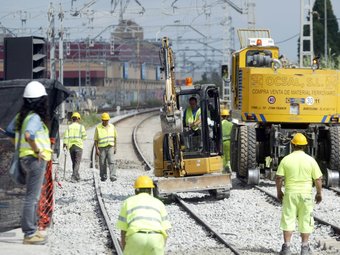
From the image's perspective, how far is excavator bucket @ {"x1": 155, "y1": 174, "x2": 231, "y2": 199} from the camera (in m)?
17.6

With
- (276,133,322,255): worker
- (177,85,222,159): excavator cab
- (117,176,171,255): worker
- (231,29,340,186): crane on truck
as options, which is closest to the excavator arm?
(177,85,222,159): excavator cab

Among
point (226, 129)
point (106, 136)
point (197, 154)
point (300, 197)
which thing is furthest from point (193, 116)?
point (300, 197)

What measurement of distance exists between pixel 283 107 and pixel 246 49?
1.95m

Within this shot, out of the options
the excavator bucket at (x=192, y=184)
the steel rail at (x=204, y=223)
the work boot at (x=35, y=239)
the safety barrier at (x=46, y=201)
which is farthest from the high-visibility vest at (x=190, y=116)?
the work boot at (x=35, y=239)

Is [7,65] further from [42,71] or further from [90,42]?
[90,42]

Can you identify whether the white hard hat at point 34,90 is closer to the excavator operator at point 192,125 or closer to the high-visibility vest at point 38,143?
the high-visibility vest at point 38,143

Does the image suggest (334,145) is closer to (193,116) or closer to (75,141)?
(193,116)

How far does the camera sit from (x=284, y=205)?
466 inches

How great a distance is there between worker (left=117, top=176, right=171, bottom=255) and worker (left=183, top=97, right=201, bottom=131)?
988 cm

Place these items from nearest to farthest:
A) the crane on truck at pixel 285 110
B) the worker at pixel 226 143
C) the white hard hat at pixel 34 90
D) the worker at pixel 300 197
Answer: the white hard hat at pixel 34 90 < the worker at pixel 300 197 < the crane on truck at pixel 285 110 < the worker at pixel 226 143

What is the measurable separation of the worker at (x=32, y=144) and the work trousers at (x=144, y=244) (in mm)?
2473

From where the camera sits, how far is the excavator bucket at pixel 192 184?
57.9ft

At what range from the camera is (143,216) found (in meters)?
8.11

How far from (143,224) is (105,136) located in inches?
553
